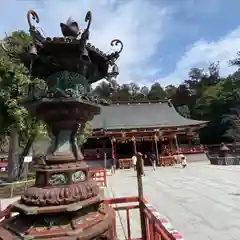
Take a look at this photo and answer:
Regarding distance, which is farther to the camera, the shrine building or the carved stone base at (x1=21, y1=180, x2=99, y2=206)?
the shrine building

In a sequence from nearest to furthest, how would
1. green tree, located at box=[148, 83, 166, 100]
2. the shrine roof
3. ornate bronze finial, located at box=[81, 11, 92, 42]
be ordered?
1. ornate bronze finial, located at box=[81, 11, 92, 42]
2. the shrine roof
3. green tree, located at box=[148, 83, 166, 100]

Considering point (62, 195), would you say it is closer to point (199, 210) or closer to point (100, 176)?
point (199, 210)

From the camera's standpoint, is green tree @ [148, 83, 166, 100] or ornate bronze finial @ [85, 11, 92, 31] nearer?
ornate bronze finial @ [85, 11, 92, 31]

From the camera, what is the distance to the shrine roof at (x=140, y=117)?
2852cm

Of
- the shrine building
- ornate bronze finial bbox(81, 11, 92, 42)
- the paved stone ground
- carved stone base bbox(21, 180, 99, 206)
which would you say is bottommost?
the paved stone ground

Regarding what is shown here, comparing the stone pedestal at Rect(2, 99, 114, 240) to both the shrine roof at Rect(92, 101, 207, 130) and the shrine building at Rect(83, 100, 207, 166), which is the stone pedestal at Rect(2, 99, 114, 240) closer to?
the shrine building at Rect(83, 100, 207, 166)

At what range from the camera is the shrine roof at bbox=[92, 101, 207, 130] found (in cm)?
2852

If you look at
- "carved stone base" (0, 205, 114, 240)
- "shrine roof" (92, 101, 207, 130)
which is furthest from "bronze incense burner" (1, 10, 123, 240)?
"shrine roof" (92, 101, 207, 130)

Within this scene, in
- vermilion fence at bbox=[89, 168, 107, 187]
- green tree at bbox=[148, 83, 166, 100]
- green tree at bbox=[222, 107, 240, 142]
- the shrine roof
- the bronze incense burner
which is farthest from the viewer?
green tree at bbox=[148, 83, 166, 100]

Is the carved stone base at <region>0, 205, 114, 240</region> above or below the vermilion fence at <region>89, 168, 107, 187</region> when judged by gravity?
below

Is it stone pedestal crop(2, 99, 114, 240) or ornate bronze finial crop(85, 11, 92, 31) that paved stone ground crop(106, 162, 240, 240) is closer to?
stone pedestal crop(2, 99, 114, 240)

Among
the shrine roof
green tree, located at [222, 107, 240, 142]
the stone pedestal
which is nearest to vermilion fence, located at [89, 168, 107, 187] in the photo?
the stone pedestal

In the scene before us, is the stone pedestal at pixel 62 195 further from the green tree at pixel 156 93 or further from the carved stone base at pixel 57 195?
the green tree at pixel 156 93

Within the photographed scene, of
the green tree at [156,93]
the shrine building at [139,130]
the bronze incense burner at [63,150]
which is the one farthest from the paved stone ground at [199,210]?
the green tree at [156,93]
